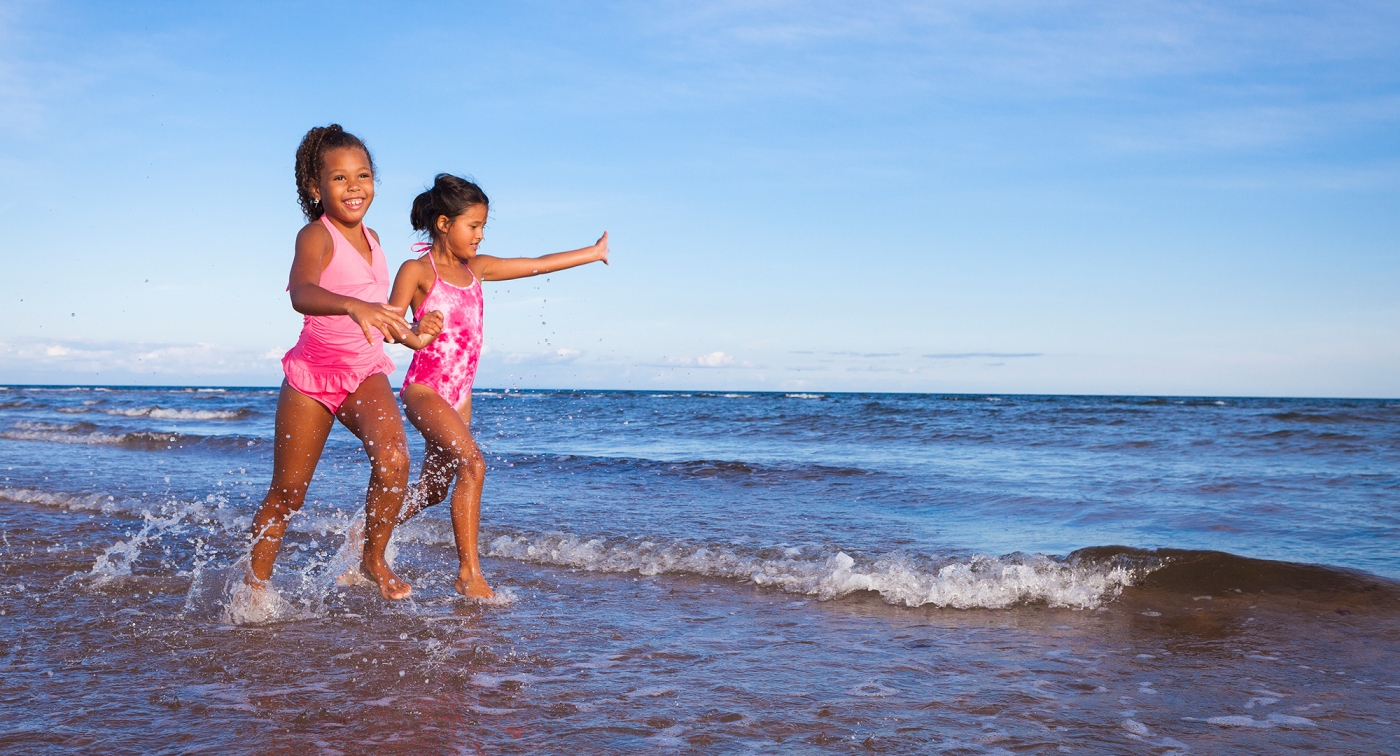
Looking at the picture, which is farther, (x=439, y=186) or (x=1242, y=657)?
A: (x=439, y=186)

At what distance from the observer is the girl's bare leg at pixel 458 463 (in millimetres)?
4398

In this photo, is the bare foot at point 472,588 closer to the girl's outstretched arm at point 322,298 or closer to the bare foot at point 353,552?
the bare foot at point 353,552

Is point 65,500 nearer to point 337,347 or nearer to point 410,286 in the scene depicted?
point 410,286

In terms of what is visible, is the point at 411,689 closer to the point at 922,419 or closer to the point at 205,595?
the point at 205,595

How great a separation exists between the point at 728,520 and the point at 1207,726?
176 inches

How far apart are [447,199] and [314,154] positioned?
2.12 ft

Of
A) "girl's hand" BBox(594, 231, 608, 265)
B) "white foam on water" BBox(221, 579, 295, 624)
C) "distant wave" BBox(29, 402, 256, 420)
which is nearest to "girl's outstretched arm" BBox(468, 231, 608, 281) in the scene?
"girl's hand" BBox(594, 231, 608, 265)

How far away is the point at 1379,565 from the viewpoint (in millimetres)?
5668

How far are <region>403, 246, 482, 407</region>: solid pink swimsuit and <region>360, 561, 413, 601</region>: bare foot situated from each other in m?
0.87

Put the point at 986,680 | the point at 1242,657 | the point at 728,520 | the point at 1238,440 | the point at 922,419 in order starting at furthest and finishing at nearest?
the point at 922,419 < the point at 1238,440 < the point at 728,520 < the point at 1242,657 < the point at 986,680

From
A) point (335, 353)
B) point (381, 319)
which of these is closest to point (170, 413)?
point (335, 353)

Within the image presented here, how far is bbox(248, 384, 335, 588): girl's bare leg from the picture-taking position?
4039mm

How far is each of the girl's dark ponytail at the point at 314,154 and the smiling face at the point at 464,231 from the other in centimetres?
49

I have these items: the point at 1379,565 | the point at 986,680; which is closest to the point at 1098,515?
Answer: the point at 1379,565
